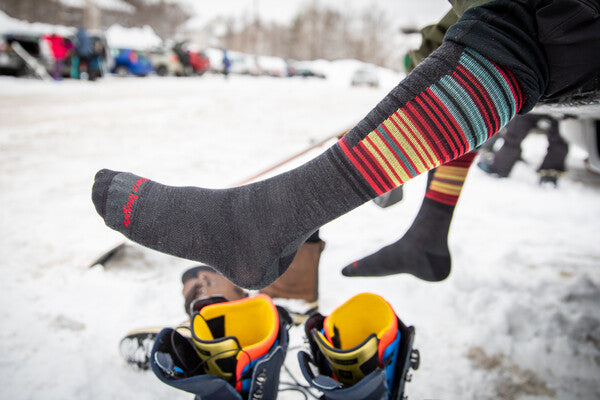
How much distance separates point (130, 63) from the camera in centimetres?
992

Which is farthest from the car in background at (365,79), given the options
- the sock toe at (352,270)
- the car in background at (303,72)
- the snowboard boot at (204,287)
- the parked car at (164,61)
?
the snowboard boot at (204,287)

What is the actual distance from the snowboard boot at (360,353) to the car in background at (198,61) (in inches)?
526

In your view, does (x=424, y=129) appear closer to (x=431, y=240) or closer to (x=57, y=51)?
(x=431, y=240)

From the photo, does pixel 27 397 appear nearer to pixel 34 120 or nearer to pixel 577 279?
pixel 577 279

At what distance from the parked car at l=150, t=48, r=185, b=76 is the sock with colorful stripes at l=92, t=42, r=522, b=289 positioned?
473 inches

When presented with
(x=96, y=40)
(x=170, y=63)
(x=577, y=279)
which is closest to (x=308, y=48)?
(x=170, y=63)

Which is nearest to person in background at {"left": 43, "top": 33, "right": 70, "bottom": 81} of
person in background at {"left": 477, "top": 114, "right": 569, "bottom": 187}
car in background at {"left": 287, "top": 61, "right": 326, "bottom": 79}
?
person in background at {"left": 477, "top": 114, "right": 569, "bottom": 187}

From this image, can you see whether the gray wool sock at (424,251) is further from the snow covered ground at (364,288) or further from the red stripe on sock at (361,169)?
the red stripe on sock at (361,169)

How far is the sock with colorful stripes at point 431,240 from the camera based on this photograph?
89cm

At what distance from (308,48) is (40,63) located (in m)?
27.0

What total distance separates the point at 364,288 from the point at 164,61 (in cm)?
1208

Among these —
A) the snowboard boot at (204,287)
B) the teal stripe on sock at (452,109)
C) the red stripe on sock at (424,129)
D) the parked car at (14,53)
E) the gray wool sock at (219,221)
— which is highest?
the teal stripe on sock at (452,109)

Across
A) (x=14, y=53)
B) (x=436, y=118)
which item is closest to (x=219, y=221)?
(x=436, y=118)

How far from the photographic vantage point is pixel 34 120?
3271 mm
